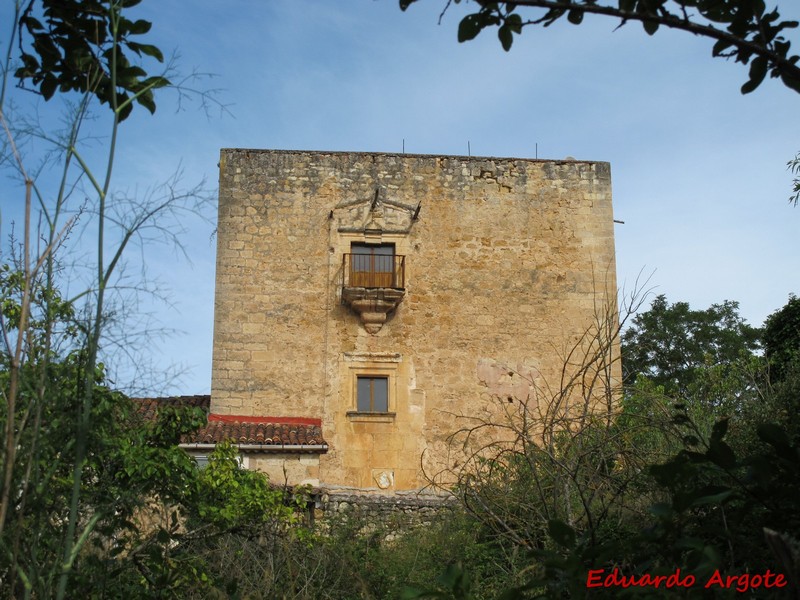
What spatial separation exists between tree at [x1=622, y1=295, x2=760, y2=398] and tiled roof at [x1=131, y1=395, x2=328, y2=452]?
12.2m

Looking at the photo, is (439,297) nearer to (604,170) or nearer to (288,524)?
(604,170)

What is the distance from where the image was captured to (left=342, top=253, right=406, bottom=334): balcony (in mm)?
17000

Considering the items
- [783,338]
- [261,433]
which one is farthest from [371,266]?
[783,338]

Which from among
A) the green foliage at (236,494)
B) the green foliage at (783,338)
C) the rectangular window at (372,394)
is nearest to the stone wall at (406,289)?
the rectangular window at (372,394)

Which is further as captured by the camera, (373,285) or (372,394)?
(373,285)

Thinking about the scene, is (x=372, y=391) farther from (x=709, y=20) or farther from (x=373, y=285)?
(x=709, y=20)

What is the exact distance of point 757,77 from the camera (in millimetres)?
3646

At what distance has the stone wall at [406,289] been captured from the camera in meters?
16.9

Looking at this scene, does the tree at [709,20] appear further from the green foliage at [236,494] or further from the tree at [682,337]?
the tree at [682,337]

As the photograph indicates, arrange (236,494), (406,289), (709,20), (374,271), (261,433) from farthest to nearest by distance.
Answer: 1. (406,289)
2. (374,271)
3. (261,433)
4. (236,494)
5. (709,20)

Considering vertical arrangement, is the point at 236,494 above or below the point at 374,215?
below

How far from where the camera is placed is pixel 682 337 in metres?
26.7

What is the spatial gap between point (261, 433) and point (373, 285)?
3.59m

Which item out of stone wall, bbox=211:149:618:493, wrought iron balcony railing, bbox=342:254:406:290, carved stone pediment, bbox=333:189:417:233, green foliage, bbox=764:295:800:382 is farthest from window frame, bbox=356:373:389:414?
green foliage, bbox=764:295:800:382
